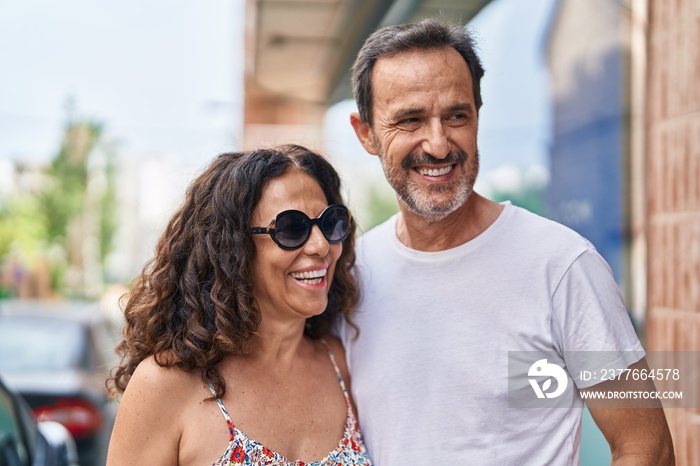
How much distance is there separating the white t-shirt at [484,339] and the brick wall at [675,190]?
0.77 metres

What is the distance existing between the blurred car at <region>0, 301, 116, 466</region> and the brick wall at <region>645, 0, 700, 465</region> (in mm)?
3776

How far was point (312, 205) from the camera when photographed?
7.82 feet

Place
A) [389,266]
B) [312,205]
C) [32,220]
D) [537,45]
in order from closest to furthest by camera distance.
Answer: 1. [312,205]
2. [389,266]
3. [537,45]
4. [32,220]

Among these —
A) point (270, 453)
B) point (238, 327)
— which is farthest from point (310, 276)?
point (270, 453)

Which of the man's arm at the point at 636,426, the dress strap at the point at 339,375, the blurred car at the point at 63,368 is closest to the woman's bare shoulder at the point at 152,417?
the dress strap at the point at 339,375

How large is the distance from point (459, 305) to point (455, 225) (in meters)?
0.24

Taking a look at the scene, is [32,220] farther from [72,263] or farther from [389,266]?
[389,266]

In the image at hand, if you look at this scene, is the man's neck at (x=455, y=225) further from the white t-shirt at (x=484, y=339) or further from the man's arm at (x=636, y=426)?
the man's arm at (x=636, y=426)

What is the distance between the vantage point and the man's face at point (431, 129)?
2.32m

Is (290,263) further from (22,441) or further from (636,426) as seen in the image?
(22,441)

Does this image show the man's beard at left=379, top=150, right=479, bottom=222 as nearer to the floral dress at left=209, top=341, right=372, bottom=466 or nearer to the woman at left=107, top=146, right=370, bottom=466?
the woman at left=107, top=146, right=370, bottom=466

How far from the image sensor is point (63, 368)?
6.61 meters

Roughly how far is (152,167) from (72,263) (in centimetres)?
2269

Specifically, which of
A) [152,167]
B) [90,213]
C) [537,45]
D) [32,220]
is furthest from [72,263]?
[537,45]
